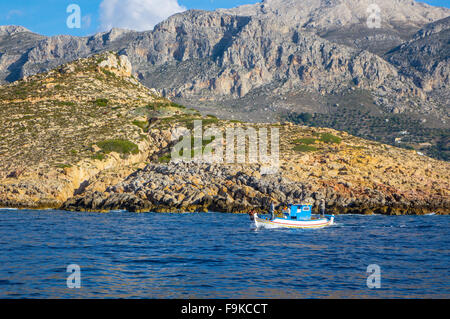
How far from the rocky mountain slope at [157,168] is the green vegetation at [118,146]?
0.22m

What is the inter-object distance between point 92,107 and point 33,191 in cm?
4291

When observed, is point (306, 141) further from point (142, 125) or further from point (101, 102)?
point (101, 102)

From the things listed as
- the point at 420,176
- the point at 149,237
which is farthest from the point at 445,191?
the point at 149,237

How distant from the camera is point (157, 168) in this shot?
90375 mm

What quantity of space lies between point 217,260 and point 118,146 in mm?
69825

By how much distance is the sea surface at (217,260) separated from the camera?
24.1 m

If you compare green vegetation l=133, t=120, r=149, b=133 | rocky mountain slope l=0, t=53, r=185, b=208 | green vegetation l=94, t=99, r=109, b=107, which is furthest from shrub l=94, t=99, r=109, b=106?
green vegetation l=133, t=120, r=149, b=133

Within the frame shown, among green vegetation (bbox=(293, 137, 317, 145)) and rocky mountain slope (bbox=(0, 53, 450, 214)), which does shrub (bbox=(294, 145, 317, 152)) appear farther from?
green vegetation (bbox=(293, 137, 317, 145))

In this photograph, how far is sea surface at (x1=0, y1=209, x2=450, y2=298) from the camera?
24.1m

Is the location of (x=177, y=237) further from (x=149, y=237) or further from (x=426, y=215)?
(x=426, y=215)

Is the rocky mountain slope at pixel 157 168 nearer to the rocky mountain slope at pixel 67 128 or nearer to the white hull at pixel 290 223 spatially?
the rocky mountain slope at pixel 67 128

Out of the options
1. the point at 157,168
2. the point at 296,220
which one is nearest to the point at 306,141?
the point at 157,168

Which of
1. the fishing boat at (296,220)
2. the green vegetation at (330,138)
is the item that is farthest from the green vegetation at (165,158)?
the fishing boat at (296,220)

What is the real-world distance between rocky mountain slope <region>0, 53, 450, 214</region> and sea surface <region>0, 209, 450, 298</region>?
24254 mm
